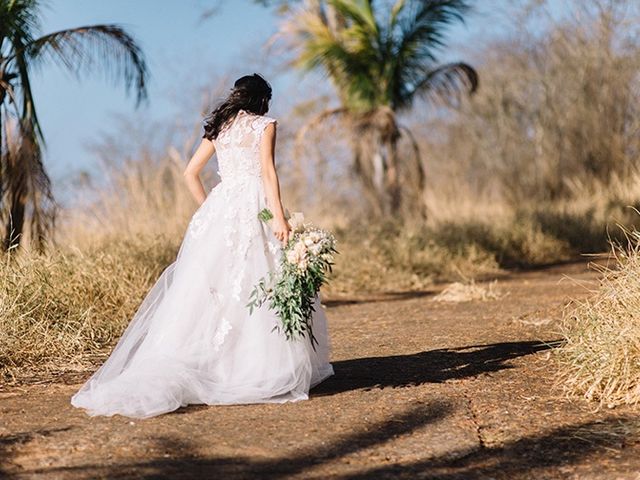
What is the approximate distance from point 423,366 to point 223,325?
1721 mm

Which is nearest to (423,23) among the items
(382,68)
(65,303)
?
(382,68)

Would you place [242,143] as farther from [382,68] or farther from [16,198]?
[382,68]

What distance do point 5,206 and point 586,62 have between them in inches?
696

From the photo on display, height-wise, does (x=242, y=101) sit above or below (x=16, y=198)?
above

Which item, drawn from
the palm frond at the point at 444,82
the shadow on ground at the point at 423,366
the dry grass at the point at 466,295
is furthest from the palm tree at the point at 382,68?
the shadow on ground at the point at 423,366

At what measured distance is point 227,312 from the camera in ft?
18.8

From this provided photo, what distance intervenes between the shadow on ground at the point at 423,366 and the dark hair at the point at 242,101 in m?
1.75

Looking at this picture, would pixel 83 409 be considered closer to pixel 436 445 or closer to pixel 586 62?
pixel 436 445

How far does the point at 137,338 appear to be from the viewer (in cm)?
585

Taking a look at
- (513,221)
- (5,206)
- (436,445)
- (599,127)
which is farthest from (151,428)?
(599,127)

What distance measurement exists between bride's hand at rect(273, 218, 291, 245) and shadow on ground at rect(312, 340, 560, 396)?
0.95 metres

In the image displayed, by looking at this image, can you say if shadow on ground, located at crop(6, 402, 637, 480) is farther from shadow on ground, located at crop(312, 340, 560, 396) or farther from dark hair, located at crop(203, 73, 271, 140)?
dark hair, located at crop(203, 73, 271, 140)

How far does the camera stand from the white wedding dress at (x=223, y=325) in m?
5.52

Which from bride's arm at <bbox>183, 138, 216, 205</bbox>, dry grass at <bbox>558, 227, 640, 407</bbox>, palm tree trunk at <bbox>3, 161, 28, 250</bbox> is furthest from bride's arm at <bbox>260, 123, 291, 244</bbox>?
palm tree trunk at <bbox>3, 161, 28, 250</bbox>
